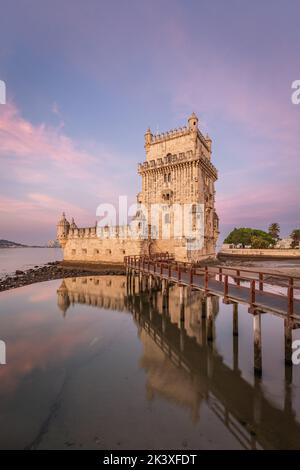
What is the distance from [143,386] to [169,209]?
2592 centimetres

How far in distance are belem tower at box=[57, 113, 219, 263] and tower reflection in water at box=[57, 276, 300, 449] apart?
1524 cm

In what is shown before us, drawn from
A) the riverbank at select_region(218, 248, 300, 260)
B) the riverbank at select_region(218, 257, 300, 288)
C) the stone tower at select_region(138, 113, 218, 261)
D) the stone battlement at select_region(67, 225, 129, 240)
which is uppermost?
the stone tower at select_region(138, 113, 218, 261)

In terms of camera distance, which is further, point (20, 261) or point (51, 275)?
point (20, 261)

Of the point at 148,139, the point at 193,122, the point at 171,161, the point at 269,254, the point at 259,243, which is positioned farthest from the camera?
the point at 259,243

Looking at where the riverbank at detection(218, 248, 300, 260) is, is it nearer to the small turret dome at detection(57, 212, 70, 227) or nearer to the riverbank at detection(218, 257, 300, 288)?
the riverbank at detection(218, 257, 300, 288)

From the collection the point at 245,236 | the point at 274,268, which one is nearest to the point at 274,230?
the point at 245,236

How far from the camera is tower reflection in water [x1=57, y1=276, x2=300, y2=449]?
5.50 metres

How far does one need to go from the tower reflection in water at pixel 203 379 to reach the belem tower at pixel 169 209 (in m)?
15.2

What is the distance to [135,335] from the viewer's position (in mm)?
11812

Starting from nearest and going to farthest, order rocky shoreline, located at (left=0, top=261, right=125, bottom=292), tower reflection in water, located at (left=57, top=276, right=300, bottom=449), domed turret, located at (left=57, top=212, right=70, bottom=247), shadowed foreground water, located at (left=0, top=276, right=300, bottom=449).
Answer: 1. shadowed foreground water, located at (left=0, top=276, right=300, bottom=449)
2. tower reflection in water, located at (left=57, top=276, right=300, bottom=449)
3. rocky shoreline, located at (left=0, top=261, right=125, bottom=292)
4. domed turret, located at (left=57, top=212, right=70, bottom=247)

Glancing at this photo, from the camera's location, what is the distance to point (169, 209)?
3194 centimetres

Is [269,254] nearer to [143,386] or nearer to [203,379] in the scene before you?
[203,379]

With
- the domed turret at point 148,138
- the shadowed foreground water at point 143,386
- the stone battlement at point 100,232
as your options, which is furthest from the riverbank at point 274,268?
the domed turret at point 148,138

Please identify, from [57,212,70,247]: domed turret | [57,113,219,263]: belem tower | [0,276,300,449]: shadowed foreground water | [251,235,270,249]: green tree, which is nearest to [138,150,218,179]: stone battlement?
[57,113,219,263]: belem tower
